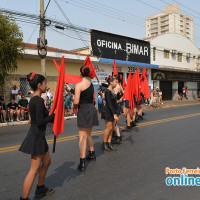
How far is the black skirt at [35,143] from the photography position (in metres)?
2.95

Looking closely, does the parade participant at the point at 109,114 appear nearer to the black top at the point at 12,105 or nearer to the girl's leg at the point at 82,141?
the girl's leg at the point at 82,141

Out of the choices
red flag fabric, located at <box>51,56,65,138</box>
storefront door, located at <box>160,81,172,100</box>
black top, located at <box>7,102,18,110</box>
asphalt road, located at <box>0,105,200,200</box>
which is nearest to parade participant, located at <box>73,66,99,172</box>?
asphalt road, located at <box>0,105,200,200</box>

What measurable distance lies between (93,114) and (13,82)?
41.1ft

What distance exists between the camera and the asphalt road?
3.34 metres

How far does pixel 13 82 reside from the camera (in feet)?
51.0

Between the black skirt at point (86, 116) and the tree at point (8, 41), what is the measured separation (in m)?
7.79

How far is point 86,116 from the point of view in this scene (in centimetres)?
434

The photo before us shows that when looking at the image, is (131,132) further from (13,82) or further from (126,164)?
(13,82)

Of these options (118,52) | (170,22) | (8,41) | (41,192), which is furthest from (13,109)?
(170,22)

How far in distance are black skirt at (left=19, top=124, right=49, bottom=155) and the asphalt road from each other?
763 mm

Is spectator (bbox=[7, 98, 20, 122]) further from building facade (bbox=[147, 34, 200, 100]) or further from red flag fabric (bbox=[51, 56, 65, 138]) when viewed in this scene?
building facade (bbox=[147, 34, 200, 100])

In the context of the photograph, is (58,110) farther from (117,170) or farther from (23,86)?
(23,86)

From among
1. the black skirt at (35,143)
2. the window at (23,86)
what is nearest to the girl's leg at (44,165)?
the black skirt at (35,143)

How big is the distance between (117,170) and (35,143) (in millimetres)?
1858
